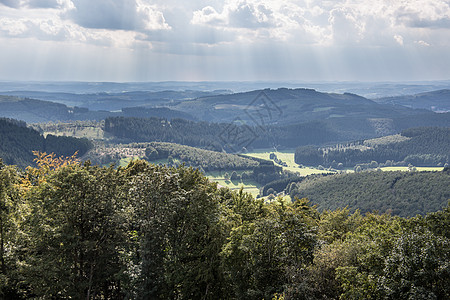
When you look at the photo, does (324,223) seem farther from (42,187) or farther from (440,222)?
(42,187)

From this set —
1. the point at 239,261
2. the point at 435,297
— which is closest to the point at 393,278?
the point at 435,297

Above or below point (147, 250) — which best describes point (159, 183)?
above

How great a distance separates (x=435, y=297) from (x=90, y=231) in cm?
3229

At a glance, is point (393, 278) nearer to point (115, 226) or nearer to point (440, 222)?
point (440, 222)

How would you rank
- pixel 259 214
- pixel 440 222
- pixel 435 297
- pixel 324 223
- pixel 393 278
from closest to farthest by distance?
pixel 435 297
pixel 393 278
pixel 440 222
pixel 259 214
pixel 324 223

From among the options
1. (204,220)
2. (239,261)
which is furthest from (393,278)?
(204,220)

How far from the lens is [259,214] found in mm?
53344

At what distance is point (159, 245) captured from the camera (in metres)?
39.5

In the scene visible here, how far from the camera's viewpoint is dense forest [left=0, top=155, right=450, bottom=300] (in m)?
35.4

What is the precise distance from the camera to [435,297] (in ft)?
87.7

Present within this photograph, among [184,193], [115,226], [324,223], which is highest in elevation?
[184,193]

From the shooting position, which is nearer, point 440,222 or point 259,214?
point 440,222

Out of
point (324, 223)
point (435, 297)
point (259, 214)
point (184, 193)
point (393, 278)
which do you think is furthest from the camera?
point (324, 223)

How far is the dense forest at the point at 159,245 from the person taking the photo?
3544 centimetres
